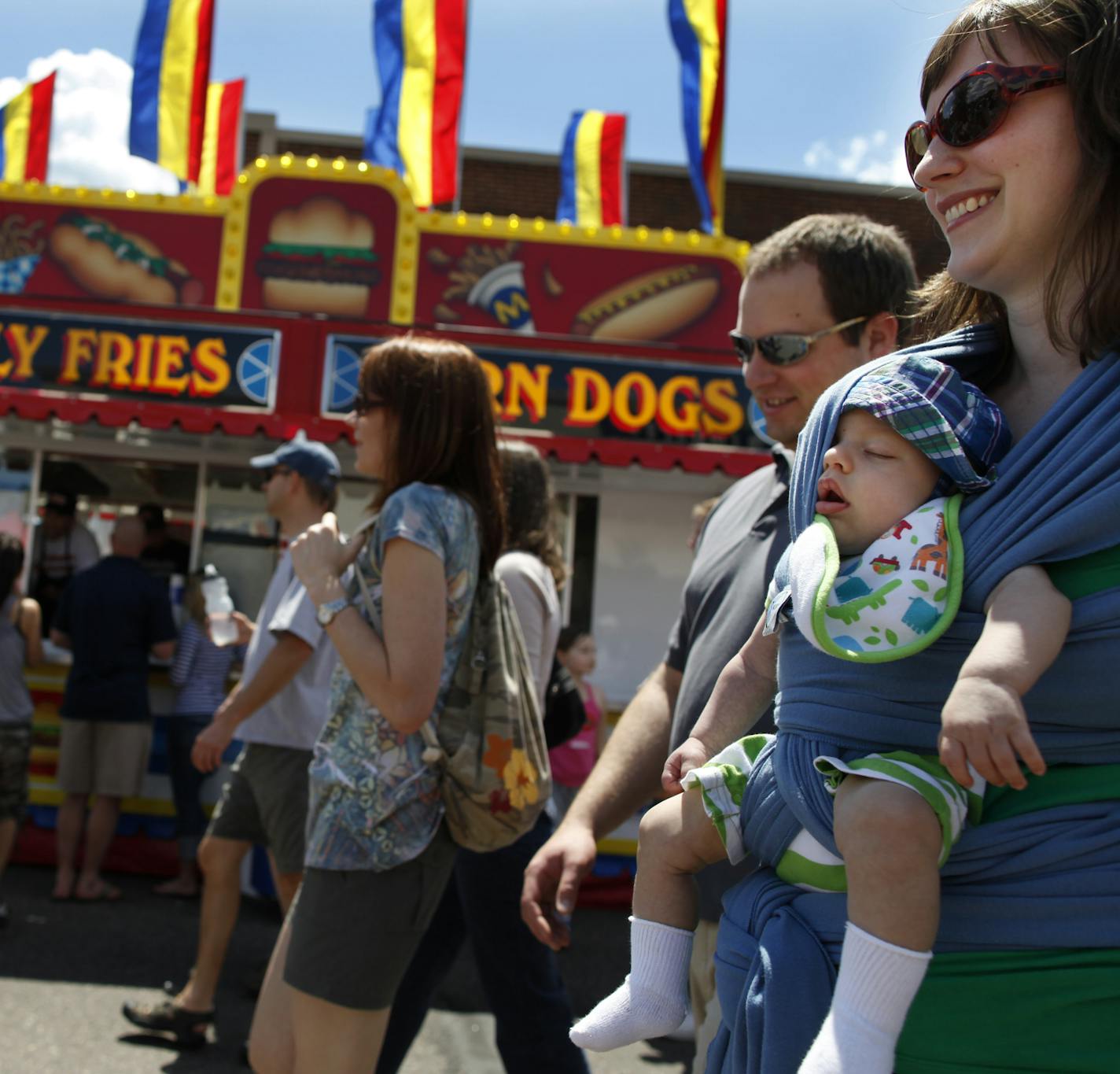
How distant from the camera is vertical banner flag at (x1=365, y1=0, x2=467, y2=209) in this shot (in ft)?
29.7

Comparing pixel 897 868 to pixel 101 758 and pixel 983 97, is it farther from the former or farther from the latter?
pixel 101 758

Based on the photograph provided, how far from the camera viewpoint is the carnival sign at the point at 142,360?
7461mm

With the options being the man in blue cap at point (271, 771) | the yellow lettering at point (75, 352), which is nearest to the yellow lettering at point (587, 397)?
the yellow lettering at point (75, 352)

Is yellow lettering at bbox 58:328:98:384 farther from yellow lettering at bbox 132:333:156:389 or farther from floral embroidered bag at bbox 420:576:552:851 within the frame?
floral embroidered bag at bbox 420:576:552:851

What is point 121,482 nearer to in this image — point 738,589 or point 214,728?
point 214,728

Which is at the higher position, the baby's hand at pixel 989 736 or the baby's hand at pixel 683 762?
Answer: the baby's hand at pixel 989 736

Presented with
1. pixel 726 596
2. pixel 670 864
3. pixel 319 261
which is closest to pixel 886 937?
pixel 670 864

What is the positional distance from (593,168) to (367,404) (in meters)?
8.98

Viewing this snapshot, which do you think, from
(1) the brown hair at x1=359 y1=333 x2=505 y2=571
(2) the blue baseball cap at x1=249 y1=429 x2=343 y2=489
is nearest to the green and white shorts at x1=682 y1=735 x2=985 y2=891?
(1) the brown hair at x1=359 y1=333 x2=505 y2=571

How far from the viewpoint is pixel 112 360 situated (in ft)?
24.7

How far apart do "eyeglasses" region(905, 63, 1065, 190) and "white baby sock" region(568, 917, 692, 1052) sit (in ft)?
2.90

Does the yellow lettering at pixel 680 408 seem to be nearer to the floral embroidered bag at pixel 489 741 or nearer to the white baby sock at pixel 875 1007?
the floral embroidered bag at pixel 489 741

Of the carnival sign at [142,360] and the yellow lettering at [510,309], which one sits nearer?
the carnival sign at [142,360]

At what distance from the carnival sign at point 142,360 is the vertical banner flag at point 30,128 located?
315 cm
